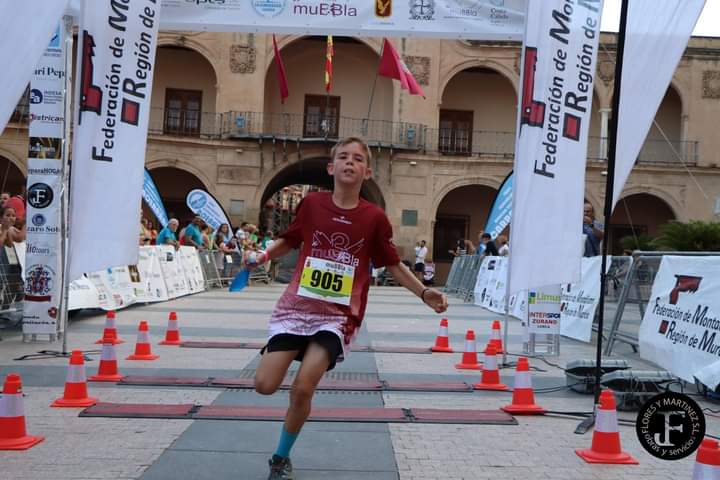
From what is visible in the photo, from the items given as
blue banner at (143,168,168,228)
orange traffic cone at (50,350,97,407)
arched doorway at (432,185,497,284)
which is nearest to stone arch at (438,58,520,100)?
arched doorway at (432,185,497,284)

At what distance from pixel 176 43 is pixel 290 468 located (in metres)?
28.0

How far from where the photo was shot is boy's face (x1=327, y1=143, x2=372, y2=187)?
4.37 meters

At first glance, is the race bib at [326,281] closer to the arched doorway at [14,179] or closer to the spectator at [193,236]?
→ the spectator at [193,236]

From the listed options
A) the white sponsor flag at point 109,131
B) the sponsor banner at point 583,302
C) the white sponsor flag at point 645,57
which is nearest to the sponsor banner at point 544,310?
the sponsor banner at point 583,302

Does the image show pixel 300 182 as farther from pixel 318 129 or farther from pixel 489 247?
pixel 489 247

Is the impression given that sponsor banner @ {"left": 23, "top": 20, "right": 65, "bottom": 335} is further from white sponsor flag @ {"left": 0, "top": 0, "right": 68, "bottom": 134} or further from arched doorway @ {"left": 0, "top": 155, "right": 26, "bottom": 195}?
arched doorway @ {"left": 0, "top": 155, "right": 26, "bottom": 195}

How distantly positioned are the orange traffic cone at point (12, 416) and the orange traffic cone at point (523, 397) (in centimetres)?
374

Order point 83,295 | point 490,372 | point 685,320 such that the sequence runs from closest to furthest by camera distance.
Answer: point 490,372
point 685,320
point 83,295

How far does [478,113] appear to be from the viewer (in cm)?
3403

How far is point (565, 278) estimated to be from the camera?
26.9 feet

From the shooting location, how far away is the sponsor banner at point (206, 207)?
886 inches

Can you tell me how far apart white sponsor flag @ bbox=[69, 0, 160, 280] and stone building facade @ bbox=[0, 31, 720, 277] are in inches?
855

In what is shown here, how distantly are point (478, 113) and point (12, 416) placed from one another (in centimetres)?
3108

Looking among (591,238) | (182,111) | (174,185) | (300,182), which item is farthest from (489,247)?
(300,182)
